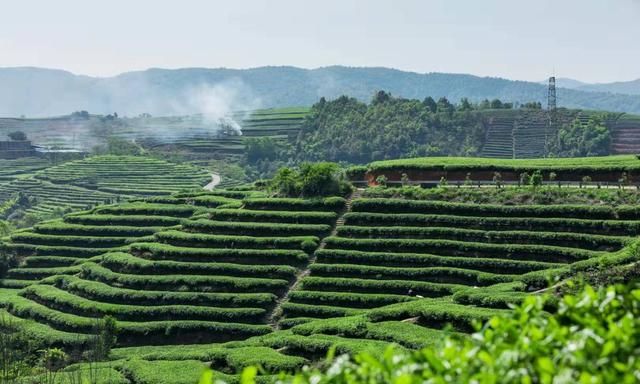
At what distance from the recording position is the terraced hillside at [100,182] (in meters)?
100

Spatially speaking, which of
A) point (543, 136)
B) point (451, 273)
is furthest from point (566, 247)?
point (543, 136)

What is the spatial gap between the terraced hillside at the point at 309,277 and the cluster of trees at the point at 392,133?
7563 cm

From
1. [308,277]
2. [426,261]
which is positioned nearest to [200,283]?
[308,277]

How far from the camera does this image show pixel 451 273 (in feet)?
132

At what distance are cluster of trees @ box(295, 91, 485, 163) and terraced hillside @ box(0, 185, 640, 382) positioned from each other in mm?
75633

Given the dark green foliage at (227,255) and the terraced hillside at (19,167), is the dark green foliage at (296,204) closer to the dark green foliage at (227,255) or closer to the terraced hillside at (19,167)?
the dark green foliage at (227,255)

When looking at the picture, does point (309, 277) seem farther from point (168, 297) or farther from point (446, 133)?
point (446, 133)

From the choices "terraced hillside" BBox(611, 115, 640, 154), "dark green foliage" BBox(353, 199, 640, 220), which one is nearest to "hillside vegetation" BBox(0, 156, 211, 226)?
"dark green foliage" BBox(353, 199, 640, 220)

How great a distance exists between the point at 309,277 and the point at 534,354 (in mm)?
33651

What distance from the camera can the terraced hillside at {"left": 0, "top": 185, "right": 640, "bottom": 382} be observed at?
112ft

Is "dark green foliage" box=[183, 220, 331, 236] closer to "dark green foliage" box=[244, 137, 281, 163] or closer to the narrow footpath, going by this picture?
the narrow footpath

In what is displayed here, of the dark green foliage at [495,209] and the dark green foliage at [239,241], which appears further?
the dark green foliage at [239,241]

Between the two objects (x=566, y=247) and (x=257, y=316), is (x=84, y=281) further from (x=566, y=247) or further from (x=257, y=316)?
(x=566, y=247)

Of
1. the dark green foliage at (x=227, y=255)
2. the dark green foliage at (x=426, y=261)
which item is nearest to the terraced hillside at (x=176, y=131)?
the dark green foliage at (x=227, y=255)
